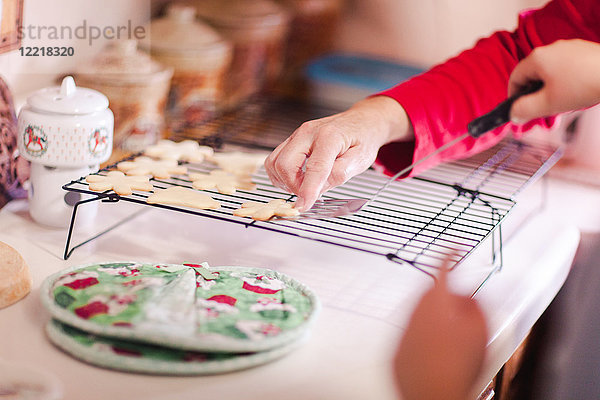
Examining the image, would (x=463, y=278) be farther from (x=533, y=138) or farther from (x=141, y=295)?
(x=533, y=138)

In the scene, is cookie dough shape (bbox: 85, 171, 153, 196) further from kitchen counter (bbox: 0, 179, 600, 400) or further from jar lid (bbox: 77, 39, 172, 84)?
jar lid (bbox: 77, 39, 172, 84)

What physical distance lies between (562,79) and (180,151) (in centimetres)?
56

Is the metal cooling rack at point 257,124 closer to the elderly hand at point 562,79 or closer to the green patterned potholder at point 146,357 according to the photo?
the elderly hand at point 562,79

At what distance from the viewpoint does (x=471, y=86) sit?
1.13 m

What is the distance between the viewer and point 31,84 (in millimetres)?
1208

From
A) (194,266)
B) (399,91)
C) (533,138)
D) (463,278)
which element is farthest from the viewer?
(533,138)

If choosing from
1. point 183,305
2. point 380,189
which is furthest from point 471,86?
point 183,305

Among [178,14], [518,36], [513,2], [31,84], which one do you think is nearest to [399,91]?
[518,36]

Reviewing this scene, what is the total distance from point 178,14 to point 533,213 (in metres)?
0.75

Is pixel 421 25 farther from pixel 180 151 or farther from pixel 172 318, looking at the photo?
pixel 172 318

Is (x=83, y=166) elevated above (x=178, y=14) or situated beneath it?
situated beneath

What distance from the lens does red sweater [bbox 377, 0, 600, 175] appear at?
43.1 inches

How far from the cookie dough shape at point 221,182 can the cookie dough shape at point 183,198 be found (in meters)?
0.03

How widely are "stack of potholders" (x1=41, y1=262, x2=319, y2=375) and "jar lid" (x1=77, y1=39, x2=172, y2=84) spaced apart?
1.52ft
